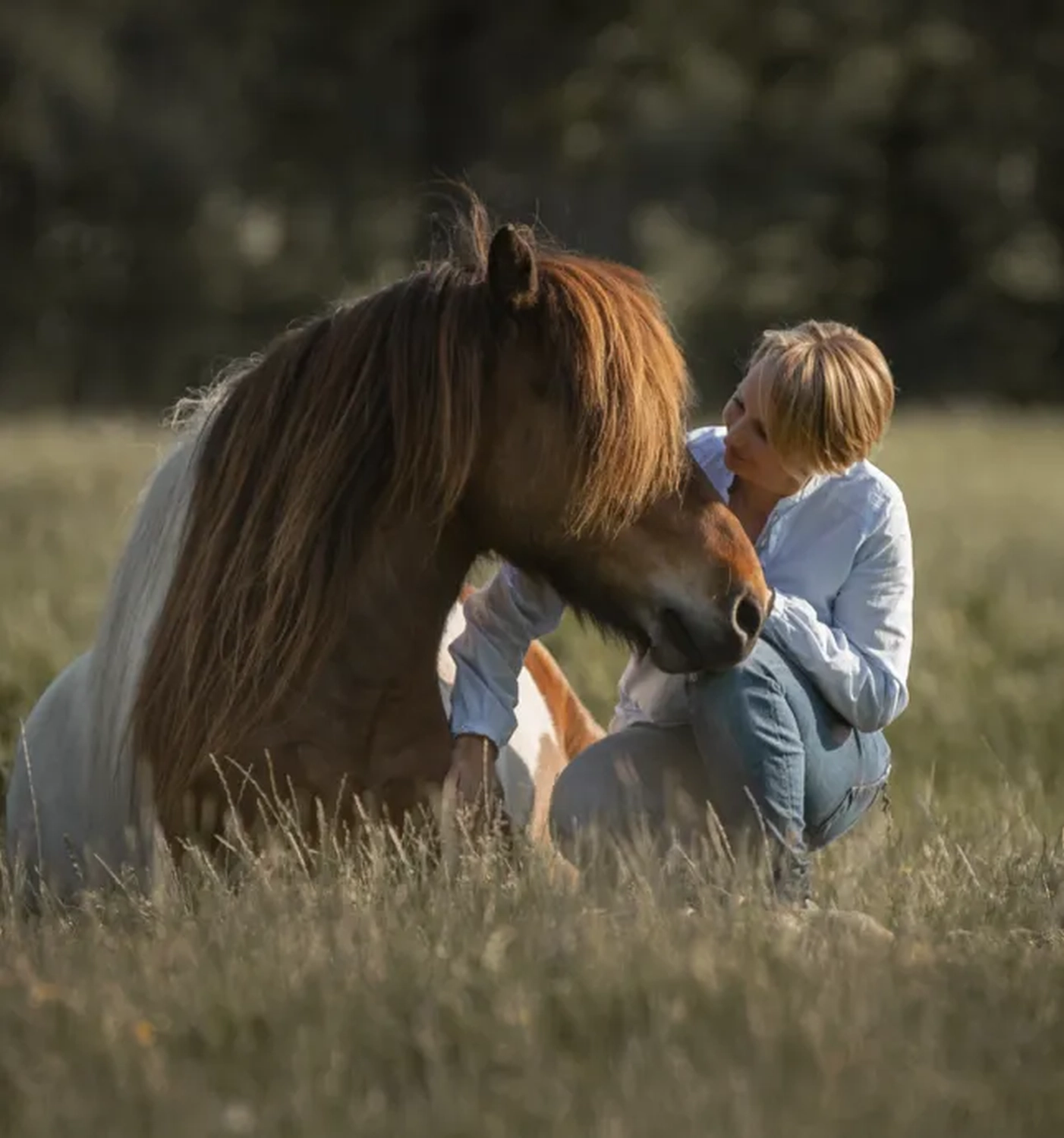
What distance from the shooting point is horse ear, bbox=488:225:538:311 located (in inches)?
147

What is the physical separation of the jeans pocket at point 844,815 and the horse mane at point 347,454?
875 millimetres

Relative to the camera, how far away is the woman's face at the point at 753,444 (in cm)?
413

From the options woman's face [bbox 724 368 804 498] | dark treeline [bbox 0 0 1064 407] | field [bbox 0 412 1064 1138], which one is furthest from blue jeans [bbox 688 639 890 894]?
dark treeline [bbox 0 0 1064 407]

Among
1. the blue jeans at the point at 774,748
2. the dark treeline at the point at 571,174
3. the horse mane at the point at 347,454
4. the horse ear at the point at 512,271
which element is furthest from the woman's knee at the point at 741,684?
the dark treeline at the point at 571,174

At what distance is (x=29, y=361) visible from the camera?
91.5 ft

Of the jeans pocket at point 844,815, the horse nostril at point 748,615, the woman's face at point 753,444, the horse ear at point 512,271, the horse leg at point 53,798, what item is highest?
the horse ear at point 512,271

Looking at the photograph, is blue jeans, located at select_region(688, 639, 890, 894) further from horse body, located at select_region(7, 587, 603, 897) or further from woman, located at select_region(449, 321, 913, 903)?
horse body, located at select_region(7, 587, 603, 897)

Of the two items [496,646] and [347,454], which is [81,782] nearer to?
[496,646]

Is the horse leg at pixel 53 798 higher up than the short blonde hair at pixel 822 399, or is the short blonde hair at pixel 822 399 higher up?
the short blonde hair at pixel 822 399

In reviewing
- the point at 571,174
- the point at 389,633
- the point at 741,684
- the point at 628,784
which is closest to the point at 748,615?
Answer: the point at 741,684

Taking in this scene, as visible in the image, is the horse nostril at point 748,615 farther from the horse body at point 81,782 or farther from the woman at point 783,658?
the horse body at point 81,782

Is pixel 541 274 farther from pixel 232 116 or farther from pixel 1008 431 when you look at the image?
pixel 232 116

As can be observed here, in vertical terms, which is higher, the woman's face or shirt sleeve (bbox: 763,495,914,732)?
the woman's face

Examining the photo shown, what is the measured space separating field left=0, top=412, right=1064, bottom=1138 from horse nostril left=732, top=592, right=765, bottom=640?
43cm
